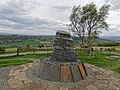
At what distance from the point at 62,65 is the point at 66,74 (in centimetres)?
56

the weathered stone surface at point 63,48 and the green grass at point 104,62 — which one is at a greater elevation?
the weathered stone surface at point 63,48

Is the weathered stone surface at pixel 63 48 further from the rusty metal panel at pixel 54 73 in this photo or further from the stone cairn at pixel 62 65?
the rusty metal panel at pixel 54 73

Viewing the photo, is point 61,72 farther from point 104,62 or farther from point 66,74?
point 104,62

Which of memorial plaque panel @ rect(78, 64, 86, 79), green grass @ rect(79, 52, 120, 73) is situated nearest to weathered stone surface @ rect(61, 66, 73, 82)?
memorial plaque panel @ rect(78, 64, 86, 79)

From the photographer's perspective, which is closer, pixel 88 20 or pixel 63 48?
pixel 63 48

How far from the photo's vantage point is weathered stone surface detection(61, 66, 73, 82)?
306 inches

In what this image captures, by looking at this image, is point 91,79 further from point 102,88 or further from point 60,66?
point 60,66

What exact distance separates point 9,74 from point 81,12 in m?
14.9

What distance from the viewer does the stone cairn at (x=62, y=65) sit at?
787 centimetres

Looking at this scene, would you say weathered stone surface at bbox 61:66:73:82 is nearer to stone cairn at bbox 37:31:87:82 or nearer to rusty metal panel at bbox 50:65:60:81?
stone cairn at bbox 37:31:87:82

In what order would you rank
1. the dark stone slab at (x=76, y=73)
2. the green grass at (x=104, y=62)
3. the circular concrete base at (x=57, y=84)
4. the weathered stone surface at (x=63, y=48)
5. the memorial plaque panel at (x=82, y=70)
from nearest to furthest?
1. the circular concrete base at (x=57, y=84)
2. the dark stone slab at (x=76, y=73)
3. the memorial plaque panel at (x=82, y=70)
4. the weathered stone surface at (x=63, y=48)
5. the green grass at (x=104, y=62)

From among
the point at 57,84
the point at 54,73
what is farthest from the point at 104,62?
the point at 57,84

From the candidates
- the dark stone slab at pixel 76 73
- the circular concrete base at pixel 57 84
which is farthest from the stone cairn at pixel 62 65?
the circular concrete base at pixel 57 84

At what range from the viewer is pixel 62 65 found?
26.7 ft
